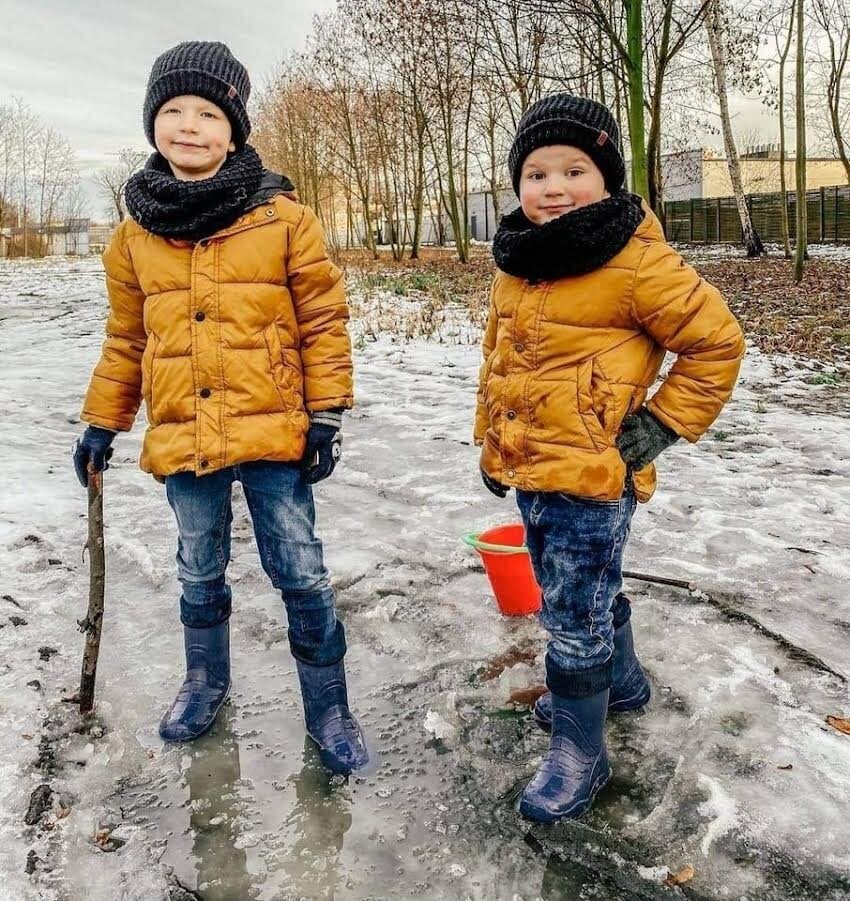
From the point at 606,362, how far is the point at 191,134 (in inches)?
48.4

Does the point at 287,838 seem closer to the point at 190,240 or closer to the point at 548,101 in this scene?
the point at 190,240

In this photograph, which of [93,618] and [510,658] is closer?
[93,618]

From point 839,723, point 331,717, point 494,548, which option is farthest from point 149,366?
point 839,723

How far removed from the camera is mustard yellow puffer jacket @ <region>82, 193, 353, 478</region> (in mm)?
2045

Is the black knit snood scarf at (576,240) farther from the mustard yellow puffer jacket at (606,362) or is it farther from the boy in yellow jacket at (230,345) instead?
the boy in yellow jacket at (230,345)

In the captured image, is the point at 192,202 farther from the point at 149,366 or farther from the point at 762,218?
the point at 762,218

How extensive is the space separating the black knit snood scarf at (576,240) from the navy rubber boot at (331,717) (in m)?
1.24

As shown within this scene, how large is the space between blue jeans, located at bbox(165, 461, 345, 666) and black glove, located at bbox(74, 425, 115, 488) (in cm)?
25

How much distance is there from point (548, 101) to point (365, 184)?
29296 millimetres

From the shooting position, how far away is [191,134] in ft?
6.81

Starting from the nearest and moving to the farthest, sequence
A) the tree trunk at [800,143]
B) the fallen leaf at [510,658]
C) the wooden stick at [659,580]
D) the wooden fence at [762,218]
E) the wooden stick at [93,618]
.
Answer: the wooden stick at [93,618] < the fallen leaf at [510,658] < the wooden stick at [659,580] < the tree trunk at [800,143] < the wooden fence at [762,218]

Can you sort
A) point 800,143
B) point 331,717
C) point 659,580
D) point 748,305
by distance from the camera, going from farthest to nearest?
point 800,143 → point 748,305 → point 659,580 → point 331,717

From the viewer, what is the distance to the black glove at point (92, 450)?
2.28 m

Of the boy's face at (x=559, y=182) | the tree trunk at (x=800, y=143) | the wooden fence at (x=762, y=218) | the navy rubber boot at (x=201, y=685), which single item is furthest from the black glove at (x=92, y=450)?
the wooden fence at (x=762, y=218)
